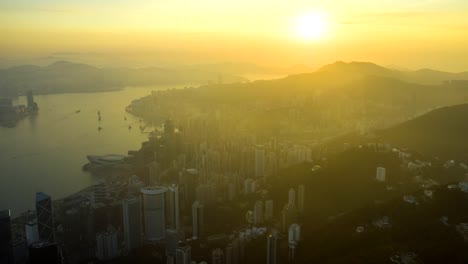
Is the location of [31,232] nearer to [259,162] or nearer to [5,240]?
[5,240]

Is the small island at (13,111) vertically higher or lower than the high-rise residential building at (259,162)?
higher

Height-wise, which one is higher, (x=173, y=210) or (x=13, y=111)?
(x=13, y=111)

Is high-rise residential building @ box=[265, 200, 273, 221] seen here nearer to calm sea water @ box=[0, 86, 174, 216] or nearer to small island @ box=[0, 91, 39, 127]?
calm sea water @ box=[0, 86, 174, 216]

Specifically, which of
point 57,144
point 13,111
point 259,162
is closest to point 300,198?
point 259,162

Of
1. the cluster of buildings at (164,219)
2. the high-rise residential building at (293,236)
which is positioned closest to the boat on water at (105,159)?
the cluster of buildings at (164,219)

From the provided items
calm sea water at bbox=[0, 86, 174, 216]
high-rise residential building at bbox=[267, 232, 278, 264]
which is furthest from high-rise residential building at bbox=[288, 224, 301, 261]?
calm sea water at bbox=[0, 86, 174, 216]

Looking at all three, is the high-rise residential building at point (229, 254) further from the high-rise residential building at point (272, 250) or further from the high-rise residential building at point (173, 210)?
the high-rise residential building at point (173, 210)

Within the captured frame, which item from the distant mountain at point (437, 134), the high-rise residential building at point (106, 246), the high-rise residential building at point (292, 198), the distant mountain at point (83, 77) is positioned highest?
the distant mountain at point (83, 77)
